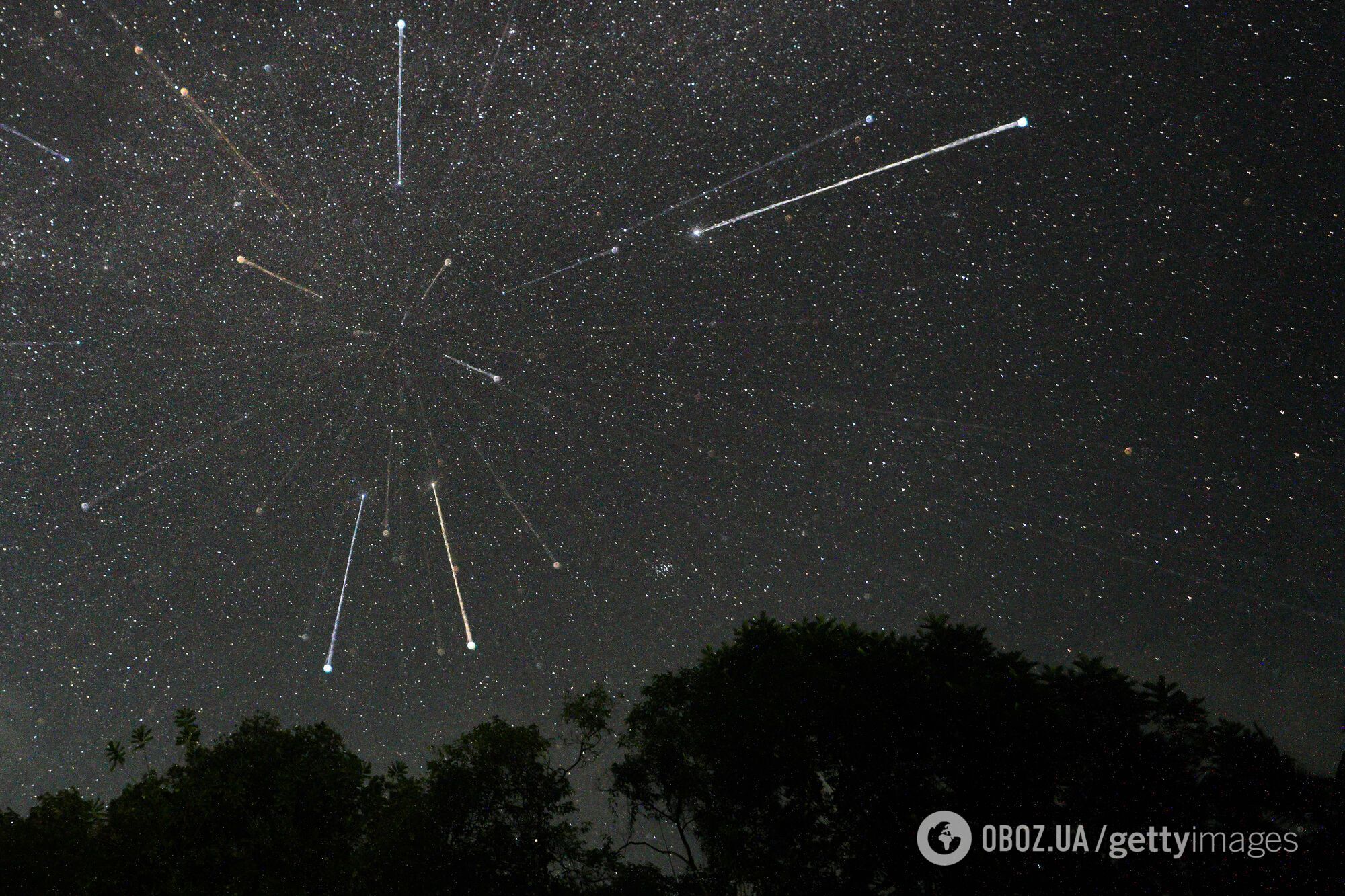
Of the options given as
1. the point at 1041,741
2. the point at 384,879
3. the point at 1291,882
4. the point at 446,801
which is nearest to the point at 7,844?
the point at 384,879

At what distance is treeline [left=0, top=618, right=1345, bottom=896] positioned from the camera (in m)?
8.29

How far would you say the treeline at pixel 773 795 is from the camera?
8.29 metres

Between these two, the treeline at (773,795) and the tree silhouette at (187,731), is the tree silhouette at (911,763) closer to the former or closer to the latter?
the treeline at (773,795)

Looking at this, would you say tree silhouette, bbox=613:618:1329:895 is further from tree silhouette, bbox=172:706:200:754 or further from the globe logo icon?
tree silhouette, bbox=172:706:200:754

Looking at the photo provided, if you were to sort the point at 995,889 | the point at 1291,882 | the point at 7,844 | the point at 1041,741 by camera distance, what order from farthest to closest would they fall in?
the point at 7,844
the point at 1041,741
the point at 995,889
the point at 1291,882

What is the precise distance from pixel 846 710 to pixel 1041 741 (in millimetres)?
2640

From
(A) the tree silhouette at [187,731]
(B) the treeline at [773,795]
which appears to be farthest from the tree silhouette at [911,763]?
(A) the tree silhouette at [187,731]

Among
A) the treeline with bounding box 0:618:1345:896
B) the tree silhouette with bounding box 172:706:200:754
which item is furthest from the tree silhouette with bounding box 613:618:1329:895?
the tree silhouette with bounding box 172:706:200:754

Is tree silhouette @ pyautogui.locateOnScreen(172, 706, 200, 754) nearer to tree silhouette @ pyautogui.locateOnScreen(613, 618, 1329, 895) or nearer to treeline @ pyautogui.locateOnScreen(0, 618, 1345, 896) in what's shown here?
treeline @ pyautogui.locateOnScreen(0, 618, 1345, 896)

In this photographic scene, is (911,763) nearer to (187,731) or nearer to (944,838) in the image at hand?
(944,838)

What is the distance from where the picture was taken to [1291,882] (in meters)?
7.36

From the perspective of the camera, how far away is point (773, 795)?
428 inches

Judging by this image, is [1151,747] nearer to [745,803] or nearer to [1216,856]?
[1216,856]

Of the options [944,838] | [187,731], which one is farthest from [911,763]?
[187,731]
